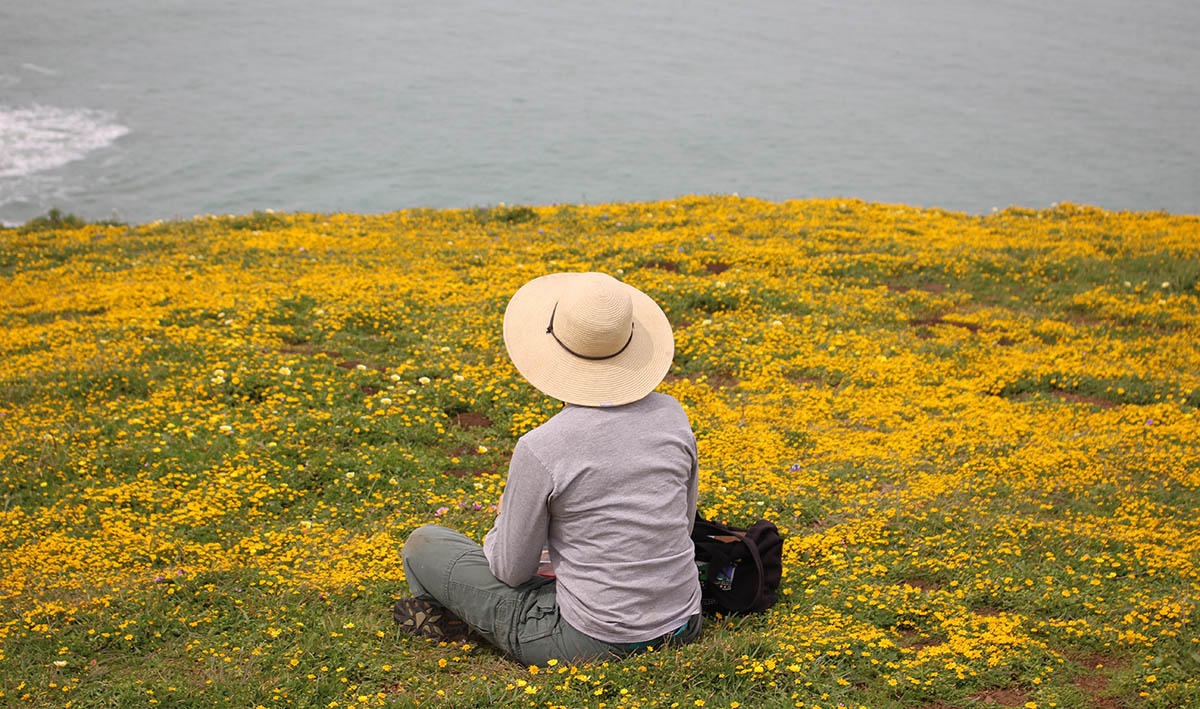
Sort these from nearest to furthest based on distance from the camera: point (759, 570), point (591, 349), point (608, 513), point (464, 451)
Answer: point (608, 513) < point (591, 349) < point (759, 570) < point (464, 451)

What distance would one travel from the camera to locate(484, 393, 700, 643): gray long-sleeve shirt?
4043mm

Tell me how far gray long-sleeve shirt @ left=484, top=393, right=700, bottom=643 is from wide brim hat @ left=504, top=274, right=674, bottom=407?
3.6 inches

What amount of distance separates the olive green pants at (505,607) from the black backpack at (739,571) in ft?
1.06

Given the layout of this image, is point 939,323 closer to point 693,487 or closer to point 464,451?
point 464,451

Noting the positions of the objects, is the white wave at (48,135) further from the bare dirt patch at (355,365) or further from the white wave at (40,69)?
the bare dirt patch at (355,365)

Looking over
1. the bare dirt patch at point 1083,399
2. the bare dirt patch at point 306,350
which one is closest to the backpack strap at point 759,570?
the bare dirt patch at point 1083,399

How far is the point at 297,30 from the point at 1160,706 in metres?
35.5

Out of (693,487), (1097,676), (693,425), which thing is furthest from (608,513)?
(693,425)

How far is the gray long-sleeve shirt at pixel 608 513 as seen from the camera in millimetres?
4043

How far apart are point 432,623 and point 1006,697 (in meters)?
2.63

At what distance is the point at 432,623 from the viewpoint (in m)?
4.70

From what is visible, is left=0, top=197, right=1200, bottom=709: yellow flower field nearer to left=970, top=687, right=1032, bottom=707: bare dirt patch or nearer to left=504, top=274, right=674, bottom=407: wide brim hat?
left=970, top=687, right=1032, bottom=707: bare dirt patch

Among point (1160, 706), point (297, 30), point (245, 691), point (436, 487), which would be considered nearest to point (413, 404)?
point (436, 487)

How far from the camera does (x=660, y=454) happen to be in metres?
4.14
